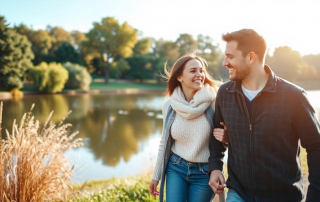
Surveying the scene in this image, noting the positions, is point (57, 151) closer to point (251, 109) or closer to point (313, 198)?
point (251, 109)

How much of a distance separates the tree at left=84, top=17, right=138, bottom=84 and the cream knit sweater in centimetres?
4394

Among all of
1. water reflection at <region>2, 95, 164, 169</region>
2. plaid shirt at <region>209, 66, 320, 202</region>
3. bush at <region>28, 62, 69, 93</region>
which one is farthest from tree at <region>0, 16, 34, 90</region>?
plaid shirt at <region>209, 66, 320, 202</region>

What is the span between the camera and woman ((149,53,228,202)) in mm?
2355

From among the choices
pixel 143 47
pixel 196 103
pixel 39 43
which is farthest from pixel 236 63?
pixel 143 47

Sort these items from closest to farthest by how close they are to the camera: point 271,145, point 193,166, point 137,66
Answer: point 271,145
point 193,166
point 137,66

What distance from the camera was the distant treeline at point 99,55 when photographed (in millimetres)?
28703

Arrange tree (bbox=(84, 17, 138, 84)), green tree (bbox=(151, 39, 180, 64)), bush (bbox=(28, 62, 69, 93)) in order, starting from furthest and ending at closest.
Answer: green tree (bbox=(151, 39, 180, 64))
tree (bbox=(84, 17, 138, 84))
bush (bbox=(28, 62, 69, 93))

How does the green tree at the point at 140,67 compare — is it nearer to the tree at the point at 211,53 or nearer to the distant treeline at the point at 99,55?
the distant treeline at the point at 99,55

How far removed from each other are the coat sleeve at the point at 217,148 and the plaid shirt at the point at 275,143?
24 centimetres

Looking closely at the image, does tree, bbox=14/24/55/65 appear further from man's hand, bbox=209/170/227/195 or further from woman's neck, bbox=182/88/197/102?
man's hand, bbox=209/170/227/195

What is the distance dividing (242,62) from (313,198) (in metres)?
0.88

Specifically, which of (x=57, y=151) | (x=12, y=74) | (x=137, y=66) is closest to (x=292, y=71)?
(x=137, y=66)

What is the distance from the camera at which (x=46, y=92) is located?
30.9 m

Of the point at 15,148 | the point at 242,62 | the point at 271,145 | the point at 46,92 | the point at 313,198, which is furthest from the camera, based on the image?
the point at 46,92
